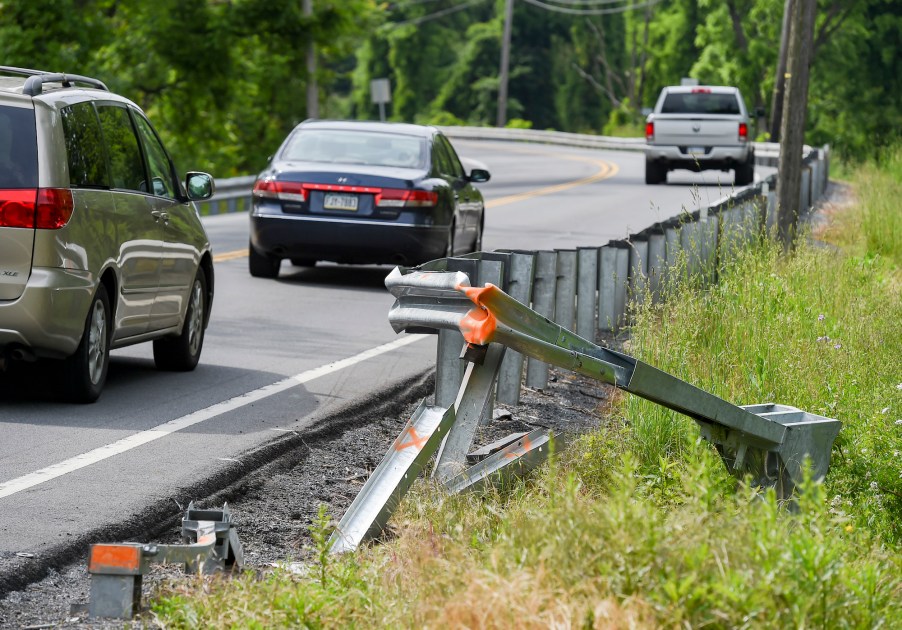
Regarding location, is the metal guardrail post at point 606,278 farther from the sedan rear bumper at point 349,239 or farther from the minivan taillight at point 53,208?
the minivan taillight at point 53,208

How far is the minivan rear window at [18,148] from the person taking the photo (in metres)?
8.24

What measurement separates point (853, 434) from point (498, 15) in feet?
281

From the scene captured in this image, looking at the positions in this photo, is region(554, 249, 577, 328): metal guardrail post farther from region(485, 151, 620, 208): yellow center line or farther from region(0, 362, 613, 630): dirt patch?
region(485, 151, 620, 208): yellow center line

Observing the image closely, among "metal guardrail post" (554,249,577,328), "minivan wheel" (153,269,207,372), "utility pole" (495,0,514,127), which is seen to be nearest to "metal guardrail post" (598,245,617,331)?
"metal guardrail post" (554,249,577,328)

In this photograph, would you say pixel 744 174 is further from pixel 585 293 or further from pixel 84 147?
pixel 84 147

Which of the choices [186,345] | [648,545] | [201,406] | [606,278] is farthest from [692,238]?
[648,545]

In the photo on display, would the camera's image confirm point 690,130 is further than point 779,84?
No

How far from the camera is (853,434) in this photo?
7.51 metres

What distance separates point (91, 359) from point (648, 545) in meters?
5.16

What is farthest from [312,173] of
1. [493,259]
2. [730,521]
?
[730,521]

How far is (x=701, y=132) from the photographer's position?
115 feet

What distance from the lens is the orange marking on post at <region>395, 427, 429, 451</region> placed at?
575 centimetres

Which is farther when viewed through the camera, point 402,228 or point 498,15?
point 498,15

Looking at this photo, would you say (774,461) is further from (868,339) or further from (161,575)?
(868,339)
